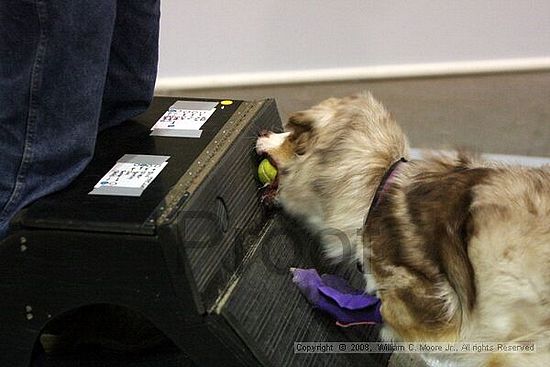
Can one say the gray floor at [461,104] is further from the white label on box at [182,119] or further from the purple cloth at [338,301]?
the purple cloth at [338,301]

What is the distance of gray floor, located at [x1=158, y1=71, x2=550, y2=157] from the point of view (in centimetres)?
272

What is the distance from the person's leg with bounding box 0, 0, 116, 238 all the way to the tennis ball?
0.44 m

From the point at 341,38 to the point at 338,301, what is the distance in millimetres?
1439

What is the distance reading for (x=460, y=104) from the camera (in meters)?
2.78

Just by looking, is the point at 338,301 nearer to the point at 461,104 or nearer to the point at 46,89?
the point at 46,89

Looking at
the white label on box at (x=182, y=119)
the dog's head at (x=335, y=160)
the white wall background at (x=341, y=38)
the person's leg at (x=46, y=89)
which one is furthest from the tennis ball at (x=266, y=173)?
the white wall background at (x=341, y=38)

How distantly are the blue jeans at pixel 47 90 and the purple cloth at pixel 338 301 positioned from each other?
0.57 metres

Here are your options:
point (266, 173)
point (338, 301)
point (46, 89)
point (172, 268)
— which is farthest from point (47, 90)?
point (338, 301)

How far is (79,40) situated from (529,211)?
37.9 inches

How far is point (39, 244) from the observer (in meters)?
1.38

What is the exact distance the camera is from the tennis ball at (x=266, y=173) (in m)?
1.71

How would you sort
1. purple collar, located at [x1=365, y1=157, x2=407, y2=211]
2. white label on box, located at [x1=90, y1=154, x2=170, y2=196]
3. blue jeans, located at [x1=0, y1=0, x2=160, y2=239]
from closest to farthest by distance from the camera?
blue jeans, located at [x1=0, y1=0, x2=160, y2=239] < white label on box, located at [x1=90, y1=154, x2=170, y2=196] < purple collar, located at [x1=365, y1=157, x2=407, y2=211]

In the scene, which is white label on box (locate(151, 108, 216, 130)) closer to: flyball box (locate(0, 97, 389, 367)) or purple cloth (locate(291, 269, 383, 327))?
flyball box (locate(0, 97, 389, 367))

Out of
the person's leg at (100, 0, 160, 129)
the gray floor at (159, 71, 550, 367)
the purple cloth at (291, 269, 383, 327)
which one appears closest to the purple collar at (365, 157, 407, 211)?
the purple cloth at (291, 269, 383, 327)
